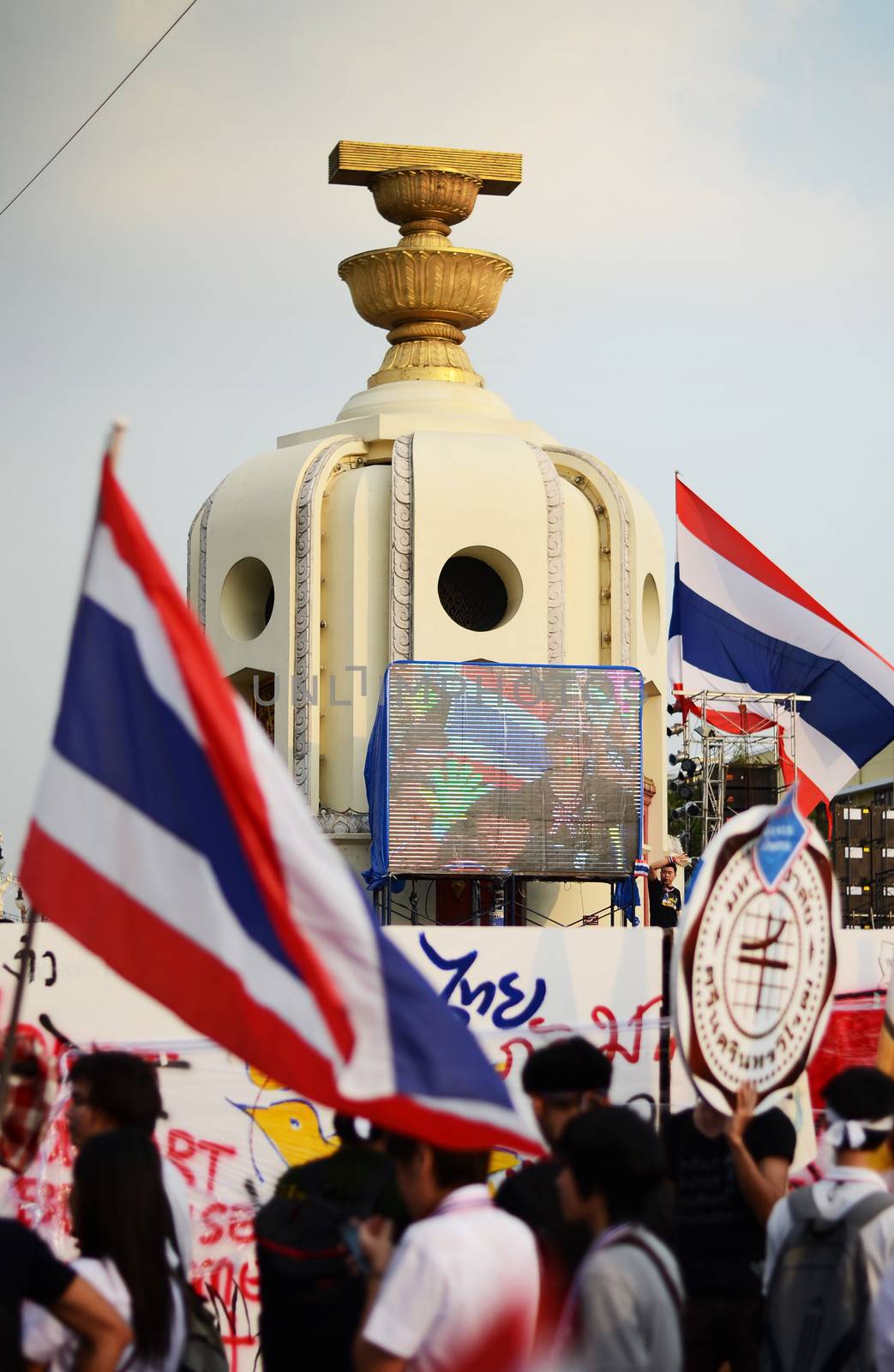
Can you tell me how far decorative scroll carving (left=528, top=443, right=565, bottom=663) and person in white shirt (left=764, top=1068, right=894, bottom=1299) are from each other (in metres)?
19.5

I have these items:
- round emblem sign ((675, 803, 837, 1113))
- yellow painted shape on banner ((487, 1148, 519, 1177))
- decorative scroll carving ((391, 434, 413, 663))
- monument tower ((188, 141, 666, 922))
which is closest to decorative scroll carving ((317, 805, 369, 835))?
monument tower ((188, 141, 666, 922))

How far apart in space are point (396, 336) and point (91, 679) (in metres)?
23.1

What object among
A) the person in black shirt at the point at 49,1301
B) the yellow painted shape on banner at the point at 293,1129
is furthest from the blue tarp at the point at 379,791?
the person in black shirt at the point at 49,1301

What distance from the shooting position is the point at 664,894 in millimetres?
23109

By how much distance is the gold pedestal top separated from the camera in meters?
27.8

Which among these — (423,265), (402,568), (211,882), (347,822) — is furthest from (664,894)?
(211,882)

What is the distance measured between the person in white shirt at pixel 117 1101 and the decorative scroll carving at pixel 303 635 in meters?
19.5

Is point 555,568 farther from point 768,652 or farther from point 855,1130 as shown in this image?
point 855,1130

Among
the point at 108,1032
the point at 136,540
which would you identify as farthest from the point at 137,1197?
the point at 108,1032

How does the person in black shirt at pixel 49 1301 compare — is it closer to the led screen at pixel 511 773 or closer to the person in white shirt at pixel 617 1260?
the person in white shirt at pixel 617 1260

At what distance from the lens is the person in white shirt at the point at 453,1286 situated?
4914 millimetres

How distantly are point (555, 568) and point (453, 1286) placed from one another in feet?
70.8

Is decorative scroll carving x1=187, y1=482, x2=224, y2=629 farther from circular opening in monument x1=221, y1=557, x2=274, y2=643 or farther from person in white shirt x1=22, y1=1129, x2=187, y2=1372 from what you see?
person in white shirt x1=22, y1=1129, x2=187, y2=1372

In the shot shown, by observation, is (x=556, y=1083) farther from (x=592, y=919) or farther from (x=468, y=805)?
(x=592, y=919)
